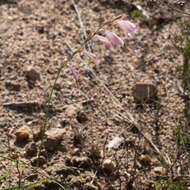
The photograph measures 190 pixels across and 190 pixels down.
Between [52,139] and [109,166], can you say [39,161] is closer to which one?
[52,139]

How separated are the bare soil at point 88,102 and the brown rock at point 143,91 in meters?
0.06

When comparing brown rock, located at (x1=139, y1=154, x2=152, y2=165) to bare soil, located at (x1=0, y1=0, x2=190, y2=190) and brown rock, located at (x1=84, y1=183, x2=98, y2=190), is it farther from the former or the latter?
brown rock, located at (x1=84, y1=183, x2=98, y2=190)

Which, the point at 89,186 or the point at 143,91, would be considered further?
the point at 143,91

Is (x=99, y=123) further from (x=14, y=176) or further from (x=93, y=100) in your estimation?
(x=14, y=176)

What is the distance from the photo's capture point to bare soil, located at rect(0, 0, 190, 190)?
231 cm

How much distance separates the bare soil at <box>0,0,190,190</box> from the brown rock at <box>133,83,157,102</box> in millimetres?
58

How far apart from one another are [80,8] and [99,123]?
197 cm

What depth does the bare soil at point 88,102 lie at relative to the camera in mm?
2312

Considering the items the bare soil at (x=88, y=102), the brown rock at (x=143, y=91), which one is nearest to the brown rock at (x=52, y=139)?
the bare soil at (x=88, y=102)

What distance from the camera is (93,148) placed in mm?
2398

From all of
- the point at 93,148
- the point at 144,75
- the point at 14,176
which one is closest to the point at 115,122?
the point at 93,148

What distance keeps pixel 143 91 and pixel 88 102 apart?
0.62 meters

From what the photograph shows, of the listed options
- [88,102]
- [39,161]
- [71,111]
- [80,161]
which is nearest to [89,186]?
[80,161]

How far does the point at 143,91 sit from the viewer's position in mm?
3025
